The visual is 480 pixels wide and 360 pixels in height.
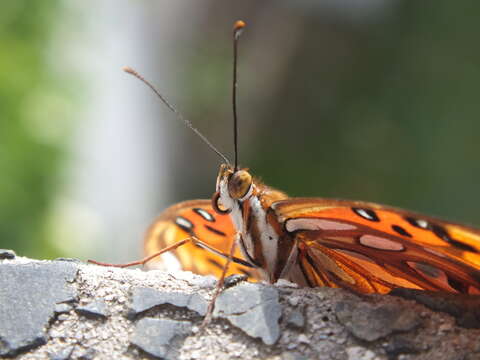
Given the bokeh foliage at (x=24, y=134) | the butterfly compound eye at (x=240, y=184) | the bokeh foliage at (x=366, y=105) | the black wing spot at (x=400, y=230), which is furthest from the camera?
the bokeh foliage at (x=366, y=105)

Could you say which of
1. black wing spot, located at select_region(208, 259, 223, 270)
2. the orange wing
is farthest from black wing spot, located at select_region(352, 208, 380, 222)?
black wing spot, located at select_region(208, 259, 223, 270)

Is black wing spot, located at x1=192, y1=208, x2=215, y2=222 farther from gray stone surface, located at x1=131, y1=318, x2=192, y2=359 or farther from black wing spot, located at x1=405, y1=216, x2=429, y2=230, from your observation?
black wing spot, located at x1=405, y1=216, x2=429, y2=230

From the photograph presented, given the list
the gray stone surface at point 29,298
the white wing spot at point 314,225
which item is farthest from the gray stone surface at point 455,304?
the gray stone surface at point 29,298

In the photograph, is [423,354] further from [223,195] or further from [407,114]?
[407,114]

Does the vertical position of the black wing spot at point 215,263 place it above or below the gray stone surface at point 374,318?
above

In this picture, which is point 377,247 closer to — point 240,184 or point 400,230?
point 400,230

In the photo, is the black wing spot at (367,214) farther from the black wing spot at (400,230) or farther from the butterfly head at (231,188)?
the butterfly head at (231,188)
